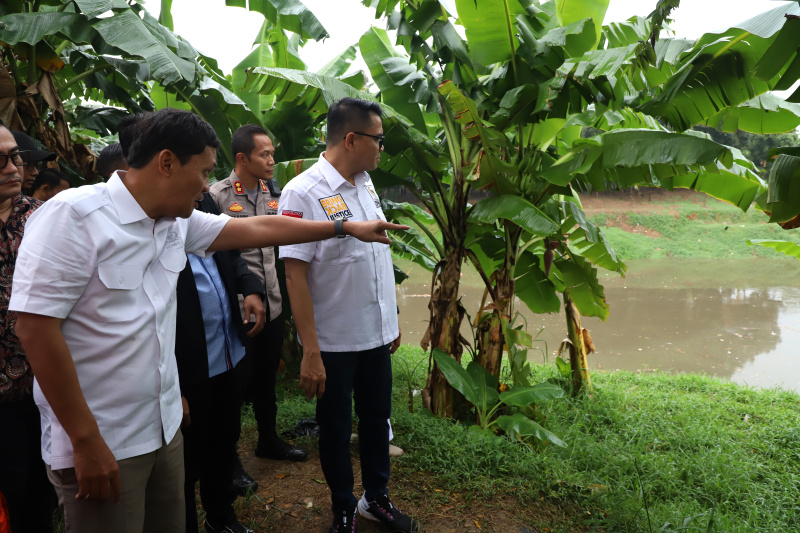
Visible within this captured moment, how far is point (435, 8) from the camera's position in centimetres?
325

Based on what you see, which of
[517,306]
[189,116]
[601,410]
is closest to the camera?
[189,116]

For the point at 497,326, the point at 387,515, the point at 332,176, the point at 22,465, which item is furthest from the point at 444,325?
the point at 22,465

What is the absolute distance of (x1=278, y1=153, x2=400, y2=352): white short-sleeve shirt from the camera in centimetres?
222

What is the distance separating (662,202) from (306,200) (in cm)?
2176

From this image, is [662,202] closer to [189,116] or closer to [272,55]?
[272,55]

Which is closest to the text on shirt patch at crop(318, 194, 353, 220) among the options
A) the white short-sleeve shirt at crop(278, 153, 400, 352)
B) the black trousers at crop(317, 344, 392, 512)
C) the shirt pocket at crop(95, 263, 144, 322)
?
the white short-sleeve shirt at crop(278, 153, 400, 352)

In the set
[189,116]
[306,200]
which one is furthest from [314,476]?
[189,116]

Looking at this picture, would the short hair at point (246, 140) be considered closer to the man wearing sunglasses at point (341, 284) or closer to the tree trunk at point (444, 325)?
the man wearing sunglasses at point (341, 284)

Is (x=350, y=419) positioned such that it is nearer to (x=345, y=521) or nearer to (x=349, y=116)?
(x=345, y=521)

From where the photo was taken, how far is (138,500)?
4.48ft

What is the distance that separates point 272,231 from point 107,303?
56 centimetres

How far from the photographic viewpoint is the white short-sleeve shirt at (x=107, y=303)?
1195 millimetres

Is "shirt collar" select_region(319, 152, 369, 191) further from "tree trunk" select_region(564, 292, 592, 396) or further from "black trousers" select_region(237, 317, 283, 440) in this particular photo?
"tree trunk" select_region(564, 292, 592, 396)

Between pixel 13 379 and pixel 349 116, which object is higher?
pixel 349 116
